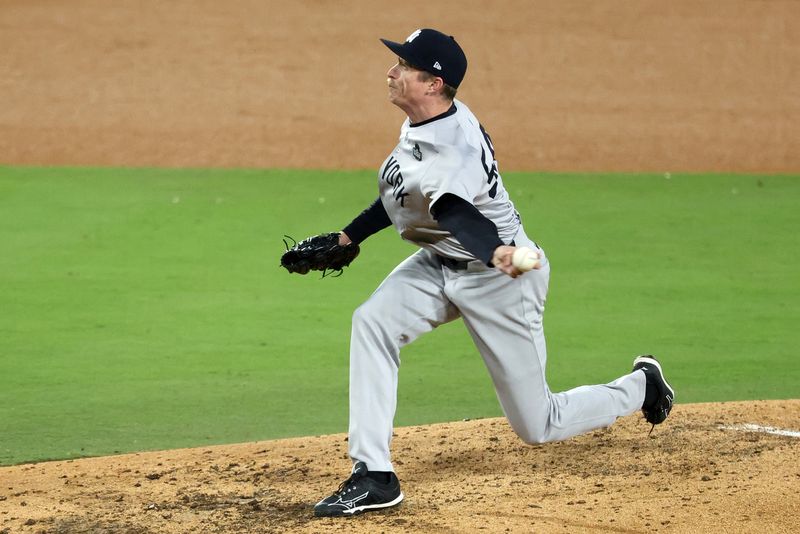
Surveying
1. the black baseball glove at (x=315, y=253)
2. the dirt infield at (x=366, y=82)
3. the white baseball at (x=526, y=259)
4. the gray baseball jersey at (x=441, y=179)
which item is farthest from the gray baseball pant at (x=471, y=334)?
the dirt infield at (x=366, y=82)

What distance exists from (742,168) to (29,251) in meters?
7.89

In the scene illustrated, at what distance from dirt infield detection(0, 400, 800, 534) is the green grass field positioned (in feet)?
1.95

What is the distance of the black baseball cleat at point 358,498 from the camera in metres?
3.92

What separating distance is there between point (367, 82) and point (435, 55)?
10.2 meters

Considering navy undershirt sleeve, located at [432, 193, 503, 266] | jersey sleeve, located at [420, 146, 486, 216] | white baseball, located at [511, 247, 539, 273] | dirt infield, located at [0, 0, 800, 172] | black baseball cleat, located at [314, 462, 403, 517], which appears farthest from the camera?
dirt infield, located at [0, 0, 800, 172]

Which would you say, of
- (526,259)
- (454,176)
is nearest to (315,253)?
(454,176)

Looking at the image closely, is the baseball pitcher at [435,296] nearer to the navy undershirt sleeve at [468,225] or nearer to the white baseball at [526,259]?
the navy undershirt sleeve at [468,225]

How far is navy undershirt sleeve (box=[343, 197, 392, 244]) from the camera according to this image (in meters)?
4.43

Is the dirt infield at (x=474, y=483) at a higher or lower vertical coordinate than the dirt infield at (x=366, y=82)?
lower

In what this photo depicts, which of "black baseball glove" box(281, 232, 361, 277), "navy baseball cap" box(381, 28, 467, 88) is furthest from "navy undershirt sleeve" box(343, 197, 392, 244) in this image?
"navy baseball cap" box(381, 28, 467, 88)

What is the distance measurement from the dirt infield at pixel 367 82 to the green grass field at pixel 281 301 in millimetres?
924

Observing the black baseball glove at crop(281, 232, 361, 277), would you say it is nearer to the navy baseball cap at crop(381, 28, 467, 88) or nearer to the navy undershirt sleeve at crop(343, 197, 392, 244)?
the navy undershirt sleeve at crop(343, 197, 392, 244)

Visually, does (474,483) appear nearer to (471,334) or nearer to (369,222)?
(471,334)

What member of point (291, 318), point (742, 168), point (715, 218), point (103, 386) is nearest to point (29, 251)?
point (291, 318)
